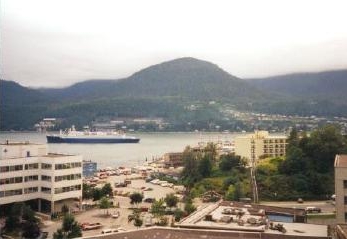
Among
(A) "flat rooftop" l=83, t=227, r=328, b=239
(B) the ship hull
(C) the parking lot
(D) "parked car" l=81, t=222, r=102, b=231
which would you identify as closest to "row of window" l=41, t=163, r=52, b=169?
(C) the parking lot

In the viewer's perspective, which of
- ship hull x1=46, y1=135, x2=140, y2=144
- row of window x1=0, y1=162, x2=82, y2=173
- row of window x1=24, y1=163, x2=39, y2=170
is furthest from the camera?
ship hull x1=46, y1=135, x2=140, y2=144

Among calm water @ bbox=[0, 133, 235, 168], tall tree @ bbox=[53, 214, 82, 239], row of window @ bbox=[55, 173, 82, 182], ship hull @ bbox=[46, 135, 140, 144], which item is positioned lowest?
calm water @ bbox=[0, 133, 235, 168]

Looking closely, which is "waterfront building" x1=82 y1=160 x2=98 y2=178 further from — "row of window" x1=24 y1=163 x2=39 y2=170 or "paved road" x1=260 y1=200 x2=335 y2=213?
"paved road" x1=260 y1=200 x2=335 y2=213

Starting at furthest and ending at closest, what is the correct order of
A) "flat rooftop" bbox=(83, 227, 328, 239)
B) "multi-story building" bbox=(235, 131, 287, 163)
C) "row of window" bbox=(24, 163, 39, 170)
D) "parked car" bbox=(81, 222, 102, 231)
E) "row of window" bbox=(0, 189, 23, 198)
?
"multi-story building" bbox=(235, 131, 287, 163), "row of window" bbox=(24, 163, 39, 170), "row of window" bbox=(0, 189, 23, 198), "parked car" bbox=(81, 222, 102, 231), "flat rooftop" bbox=(83, 227, 328, 239)

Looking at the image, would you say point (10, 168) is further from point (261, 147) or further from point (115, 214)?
point (261, 147)

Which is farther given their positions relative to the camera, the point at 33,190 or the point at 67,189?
the point at 67,189

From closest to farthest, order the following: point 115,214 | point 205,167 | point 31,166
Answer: point 115,214
point 31,166
point 205,167

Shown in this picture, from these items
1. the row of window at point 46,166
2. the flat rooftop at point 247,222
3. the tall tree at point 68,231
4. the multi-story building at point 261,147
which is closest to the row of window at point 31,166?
the row of window at point 46,166

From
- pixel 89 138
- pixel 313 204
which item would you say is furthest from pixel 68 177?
pixel 89 138

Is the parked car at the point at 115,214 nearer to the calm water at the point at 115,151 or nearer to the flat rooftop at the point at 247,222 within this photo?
the flat rooftop at the point at 247,222

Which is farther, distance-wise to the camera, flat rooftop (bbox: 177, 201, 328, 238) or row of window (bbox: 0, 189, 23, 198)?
row of window (bbox: 0, 189, 23, 198)
